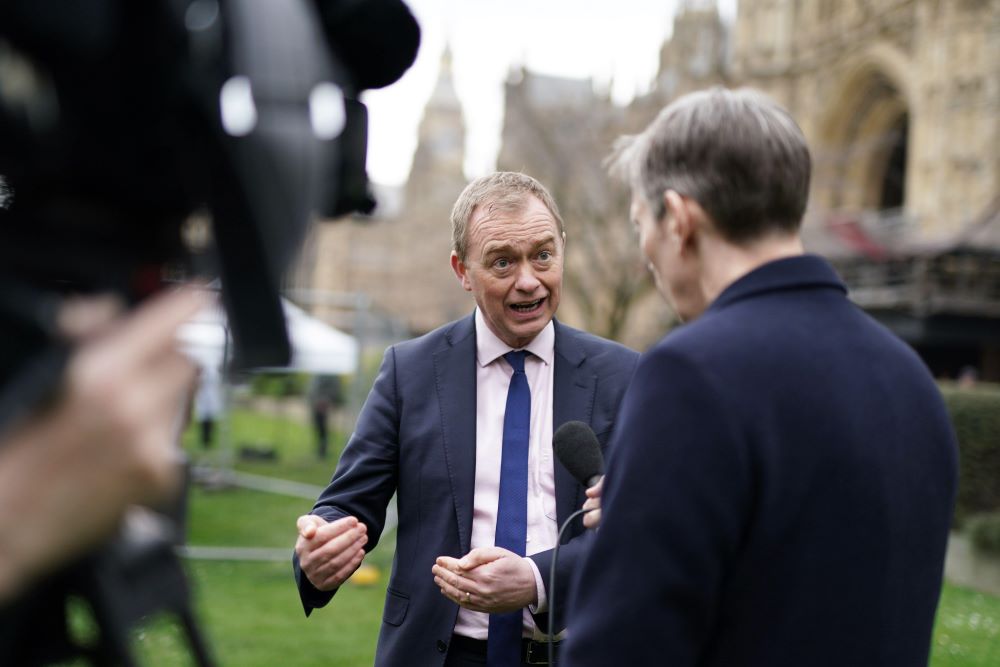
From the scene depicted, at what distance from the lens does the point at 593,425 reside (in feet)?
9.52

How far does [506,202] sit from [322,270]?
101m

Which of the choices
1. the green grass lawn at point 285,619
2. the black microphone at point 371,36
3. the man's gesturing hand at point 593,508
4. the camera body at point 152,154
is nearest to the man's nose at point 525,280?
the man's gesturing hand at point 593,508

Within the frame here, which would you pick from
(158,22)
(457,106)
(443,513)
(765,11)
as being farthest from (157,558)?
(457,106)

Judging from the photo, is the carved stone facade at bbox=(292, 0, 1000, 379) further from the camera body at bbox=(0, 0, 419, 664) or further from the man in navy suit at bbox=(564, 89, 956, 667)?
the camera body at bbox=(0, 0, 419, 664)

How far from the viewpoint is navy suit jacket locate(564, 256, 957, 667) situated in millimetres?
1577

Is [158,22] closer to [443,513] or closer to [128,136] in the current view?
[128,136]

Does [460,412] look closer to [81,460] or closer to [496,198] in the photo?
[496,198]

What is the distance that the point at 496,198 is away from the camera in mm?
3002

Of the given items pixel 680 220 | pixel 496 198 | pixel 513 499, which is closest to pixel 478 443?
pixel 513 499

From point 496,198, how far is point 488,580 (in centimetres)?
118

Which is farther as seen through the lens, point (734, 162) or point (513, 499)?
point (513, 499)

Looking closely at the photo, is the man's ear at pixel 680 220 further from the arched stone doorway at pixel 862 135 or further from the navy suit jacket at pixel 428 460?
the arched stone doorway at pixel 862 135

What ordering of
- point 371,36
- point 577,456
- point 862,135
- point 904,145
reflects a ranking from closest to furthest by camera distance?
point 371,36, point 577,456, point 862,135, point 904,145

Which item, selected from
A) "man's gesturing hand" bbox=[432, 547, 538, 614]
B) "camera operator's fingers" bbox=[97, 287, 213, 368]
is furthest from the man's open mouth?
"camera operator's fingers" bbox=[97, 287, 213, 368]
